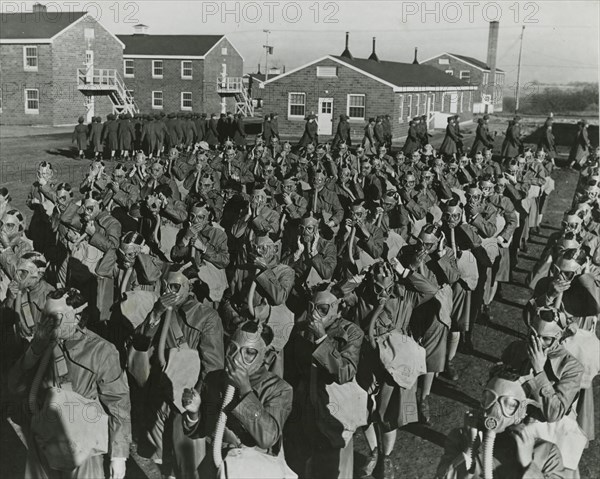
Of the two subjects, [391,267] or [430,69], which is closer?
[391,267]

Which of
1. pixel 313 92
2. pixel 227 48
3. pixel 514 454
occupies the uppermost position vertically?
pixel 227 48

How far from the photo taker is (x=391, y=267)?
651 cm

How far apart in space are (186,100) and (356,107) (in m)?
17.4

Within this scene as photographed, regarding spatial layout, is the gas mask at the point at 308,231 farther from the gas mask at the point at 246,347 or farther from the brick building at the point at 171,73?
the brick building at the point at 171,73

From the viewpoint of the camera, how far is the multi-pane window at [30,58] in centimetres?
4062

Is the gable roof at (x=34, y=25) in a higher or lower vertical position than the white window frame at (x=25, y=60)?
higher

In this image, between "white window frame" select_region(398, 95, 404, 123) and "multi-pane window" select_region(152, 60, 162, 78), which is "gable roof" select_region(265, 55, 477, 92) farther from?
"multi-pane window" select_region(152, 60, 162, 78)

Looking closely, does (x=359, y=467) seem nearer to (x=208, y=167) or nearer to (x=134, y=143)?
(x=208, y=167)

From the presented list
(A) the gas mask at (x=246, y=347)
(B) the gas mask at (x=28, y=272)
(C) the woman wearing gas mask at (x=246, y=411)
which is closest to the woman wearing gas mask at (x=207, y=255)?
(B) the gas mask at (x=28, y=272)

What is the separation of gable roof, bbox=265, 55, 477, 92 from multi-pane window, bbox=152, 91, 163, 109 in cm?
1421

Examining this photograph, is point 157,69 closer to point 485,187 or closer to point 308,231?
point 485,187

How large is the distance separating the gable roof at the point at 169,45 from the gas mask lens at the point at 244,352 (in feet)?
155

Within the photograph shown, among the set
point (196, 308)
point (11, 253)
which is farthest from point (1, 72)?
point (196, 308)

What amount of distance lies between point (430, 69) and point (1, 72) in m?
28.1
